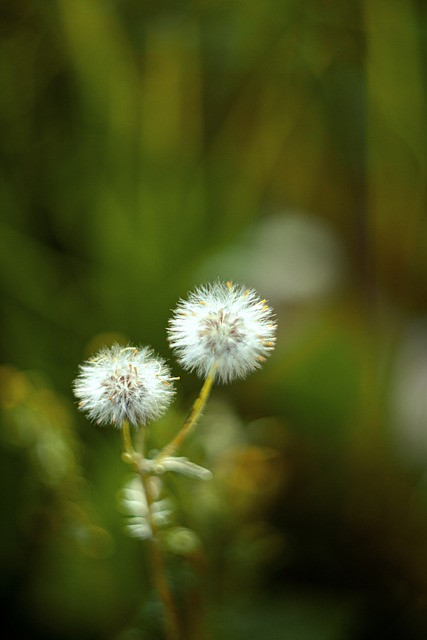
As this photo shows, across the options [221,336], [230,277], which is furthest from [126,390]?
[230,277]

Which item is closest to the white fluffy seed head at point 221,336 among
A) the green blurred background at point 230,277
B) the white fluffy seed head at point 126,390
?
the white fluffy seed head at point 126,390

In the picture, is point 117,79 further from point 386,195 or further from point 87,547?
point 87,547

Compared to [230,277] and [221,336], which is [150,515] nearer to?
[221,336]

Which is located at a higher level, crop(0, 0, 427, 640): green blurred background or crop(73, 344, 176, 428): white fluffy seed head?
crop(0, 0, 427, 640): green blurred background

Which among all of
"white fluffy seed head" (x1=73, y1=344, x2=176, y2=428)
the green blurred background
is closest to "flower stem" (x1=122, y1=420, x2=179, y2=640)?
"white fluffy seed head" (x1=73, y1=344, x2=176, y2=428)

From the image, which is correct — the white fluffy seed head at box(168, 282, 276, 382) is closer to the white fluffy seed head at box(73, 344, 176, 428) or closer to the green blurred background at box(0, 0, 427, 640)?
the white fluffy seed head at box(73, 344, 176, 428)

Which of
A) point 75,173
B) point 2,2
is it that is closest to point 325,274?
point 75,173
